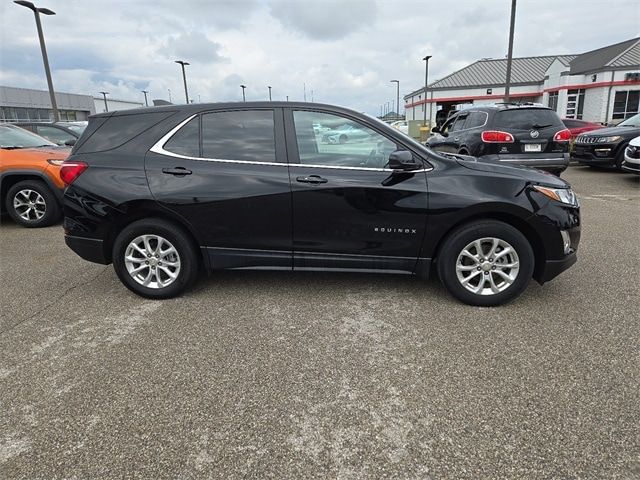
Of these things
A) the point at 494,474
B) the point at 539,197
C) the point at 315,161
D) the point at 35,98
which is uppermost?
the point at 35,98

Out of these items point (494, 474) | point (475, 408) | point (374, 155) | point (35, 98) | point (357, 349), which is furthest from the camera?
point (35, 98)

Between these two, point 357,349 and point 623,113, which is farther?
point 623,113

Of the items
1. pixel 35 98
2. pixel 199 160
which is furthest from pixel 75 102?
pixel 199 160

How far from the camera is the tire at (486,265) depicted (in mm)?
3523

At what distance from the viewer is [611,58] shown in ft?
114

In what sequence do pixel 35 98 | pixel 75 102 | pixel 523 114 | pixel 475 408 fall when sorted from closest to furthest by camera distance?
pixel 475 408
pixel 523 114
pixel 35 98
pixel 75 102

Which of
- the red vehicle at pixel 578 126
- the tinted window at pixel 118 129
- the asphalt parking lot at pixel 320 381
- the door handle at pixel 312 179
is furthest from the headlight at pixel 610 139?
the tinted window at pixel 118 129

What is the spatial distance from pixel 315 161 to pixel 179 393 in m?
2.02

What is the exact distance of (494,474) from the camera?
1983mm

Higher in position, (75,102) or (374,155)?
(75,102)

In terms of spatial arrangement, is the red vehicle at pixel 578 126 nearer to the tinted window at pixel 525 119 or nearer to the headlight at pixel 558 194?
the tinted window at pixel 525 119

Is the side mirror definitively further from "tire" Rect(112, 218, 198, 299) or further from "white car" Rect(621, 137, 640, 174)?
"white car" Rect(621, 137, 640, 174)

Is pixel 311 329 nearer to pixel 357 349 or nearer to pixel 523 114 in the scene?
pixel 357 349

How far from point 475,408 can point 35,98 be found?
67.5m
